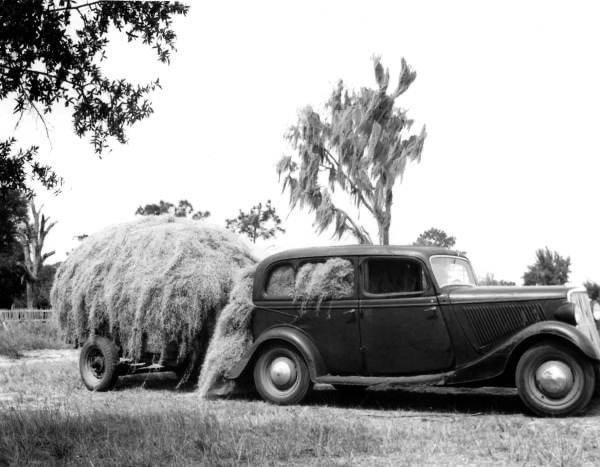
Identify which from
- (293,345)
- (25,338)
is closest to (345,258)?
(293,345)

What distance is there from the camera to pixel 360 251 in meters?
8.53

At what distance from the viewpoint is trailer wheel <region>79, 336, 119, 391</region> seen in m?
10.0

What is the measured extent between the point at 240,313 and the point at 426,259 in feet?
8.15

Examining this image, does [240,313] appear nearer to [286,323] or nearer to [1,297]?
[286,323]

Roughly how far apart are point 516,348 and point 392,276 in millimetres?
1667

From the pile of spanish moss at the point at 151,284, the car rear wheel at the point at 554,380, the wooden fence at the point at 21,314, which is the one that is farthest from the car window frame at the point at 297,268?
the wooden fence at the point at 21,314

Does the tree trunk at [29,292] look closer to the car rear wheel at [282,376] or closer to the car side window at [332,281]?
the car rear wheel at [282,376]

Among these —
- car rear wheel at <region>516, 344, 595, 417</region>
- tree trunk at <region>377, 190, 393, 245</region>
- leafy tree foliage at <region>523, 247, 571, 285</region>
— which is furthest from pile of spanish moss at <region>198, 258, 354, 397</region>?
leafy tree foliage at <region>523, 247, 571, 285</region>

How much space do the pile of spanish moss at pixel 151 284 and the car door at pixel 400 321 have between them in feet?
7.31

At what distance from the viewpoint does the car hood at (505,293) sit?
7.68 meters

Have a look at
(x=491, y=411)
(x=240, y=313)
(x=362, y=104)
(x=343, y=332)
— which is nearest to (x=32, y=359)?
(x=240, y=313)

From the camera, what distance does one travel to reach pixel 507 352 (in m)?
7.51

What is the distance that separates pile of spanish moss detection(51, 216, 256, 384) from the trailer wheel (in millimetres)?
168

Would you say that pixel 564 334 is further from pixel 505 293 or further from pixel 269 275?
pixel 269 275
